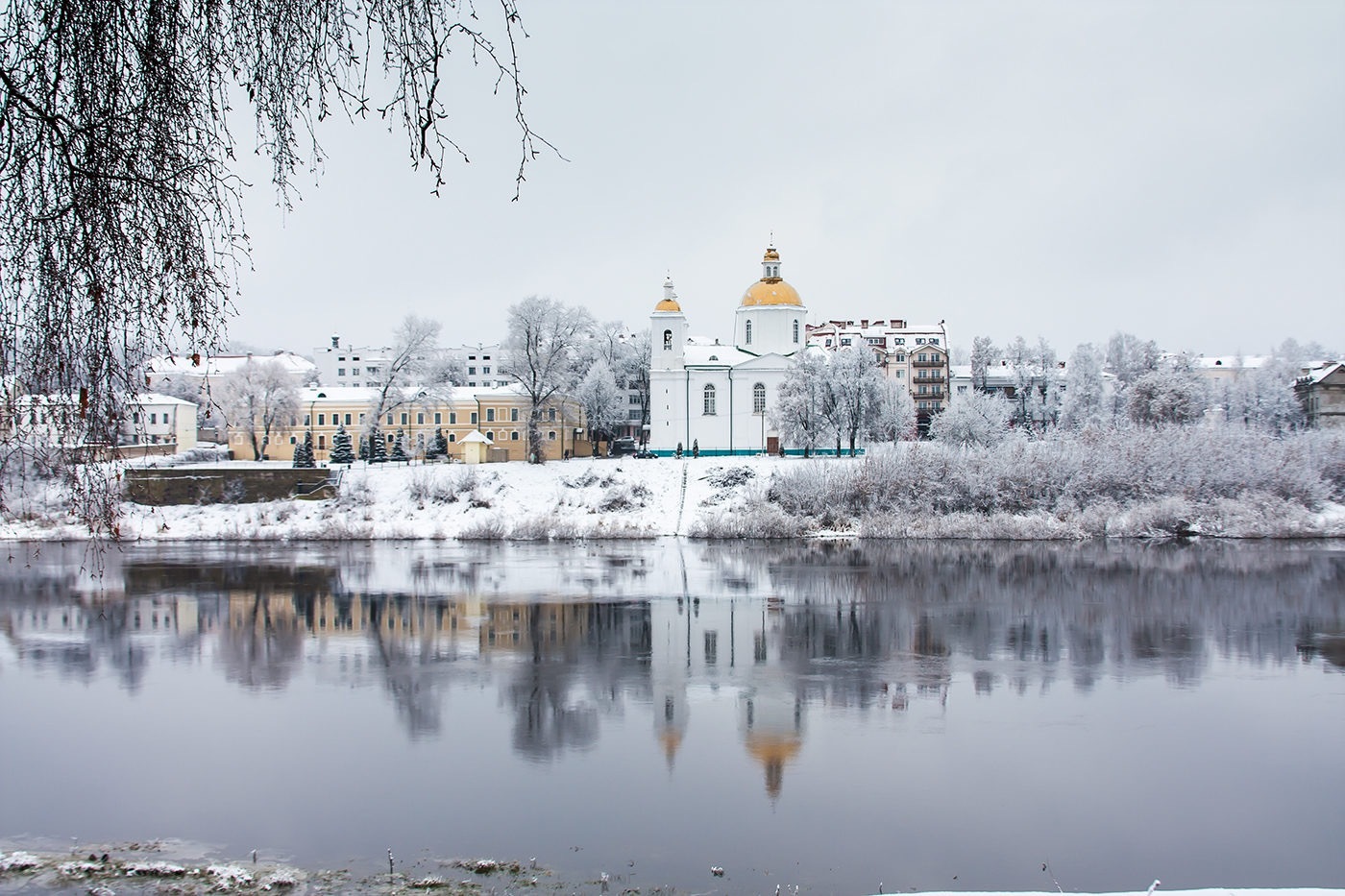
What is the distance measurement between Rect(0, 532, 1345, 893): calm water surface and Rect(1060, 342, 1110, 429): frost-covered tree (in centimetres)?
3540

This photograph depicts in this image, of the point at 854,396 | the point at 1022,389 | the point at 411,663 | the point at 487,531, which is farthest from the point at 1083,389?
the point at 411,663

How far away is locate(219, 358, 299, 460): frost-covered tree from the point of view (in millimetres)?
50406

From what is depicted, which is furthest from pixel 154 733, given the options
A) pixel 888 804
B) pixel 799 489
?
pixel 799 489

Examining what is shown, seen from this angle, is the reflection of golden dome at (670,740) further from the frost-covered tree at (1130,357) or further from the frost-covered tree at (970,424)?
the frost-covered tree at (1130,357)

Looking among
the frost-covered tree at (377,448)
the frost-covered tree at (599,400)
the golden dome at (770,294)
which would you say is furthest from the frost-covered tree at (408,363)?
the golden dome at (770,294)

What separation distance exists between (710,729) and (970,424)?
123 ft

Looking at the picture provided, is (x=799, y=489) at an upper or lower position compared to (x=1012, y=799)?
upper

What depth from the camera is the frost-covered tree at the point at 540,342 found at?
156 feet

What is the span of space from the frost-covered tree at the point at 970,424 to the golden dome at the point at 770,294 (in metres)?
9.42

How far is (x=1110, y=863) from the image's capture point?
8.29 m

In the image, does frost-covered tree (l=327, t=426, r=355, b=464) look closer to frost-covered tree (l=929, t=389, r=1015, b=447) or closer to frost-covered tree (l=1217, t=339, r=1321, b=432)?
frost-covered tree (l=929, t=389, r=1015, b=447)

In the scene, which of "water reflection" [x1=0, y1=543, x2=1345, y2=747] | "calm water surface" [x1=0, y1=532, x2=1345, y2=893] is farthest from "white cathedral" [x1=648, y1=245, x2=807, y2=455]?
"calm water surface" [x1=0, y1=532, x2=1345, y2=893]

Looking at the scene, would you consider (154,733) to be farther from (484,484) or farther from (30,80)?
(484,484)

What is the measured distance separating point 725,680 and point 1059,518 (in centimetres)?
2338
